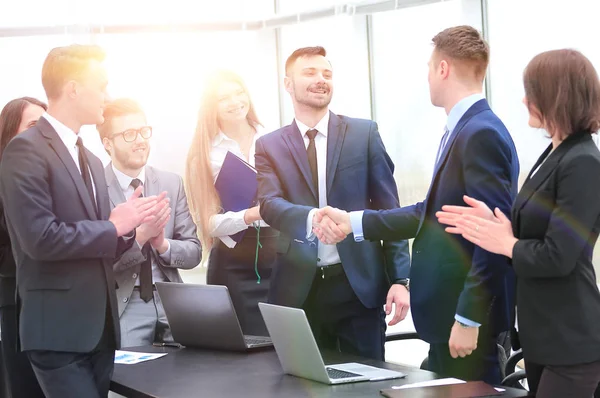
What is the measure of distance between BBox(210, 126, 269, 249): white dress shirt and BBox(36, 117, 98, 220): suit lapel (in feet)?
3.94

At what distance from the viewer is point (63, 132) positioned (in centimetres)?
268

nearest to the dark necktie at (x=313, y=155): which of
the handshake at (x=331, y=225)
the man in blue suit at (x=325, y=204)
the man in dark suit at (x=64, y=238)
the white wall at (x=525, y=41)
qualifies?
the man in blue suit at (x=325, y=204)

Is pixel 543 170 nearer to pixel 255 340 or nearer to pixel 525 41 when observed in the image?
pixel 255 340

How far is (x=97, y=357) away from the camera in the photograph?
8.66 feet

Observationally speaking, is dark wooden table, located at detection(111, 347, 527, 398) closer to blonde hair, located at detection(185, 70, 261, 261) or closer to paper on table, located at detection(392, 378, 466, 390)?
paper on table, located at detection(392, 378, 466, 390)

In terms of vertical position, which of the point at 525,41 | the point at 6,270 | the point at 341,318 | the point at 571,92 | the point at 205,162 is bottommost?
the point at 341,318

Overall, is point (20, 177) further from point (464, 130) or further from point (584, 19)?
point (584, 19)

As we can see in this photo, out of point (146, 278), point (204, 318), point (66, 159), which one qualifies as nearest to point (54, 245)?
point (66, 159)

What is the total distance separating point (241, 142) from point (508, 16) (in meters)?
2.45

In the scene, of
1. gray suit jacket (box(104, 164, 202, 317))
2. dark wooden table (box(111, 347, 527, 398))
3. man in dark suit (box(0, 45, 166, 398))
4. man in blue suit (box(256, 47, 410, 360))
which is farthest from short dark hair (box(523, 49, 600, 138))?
gray suit jacket (box(104, 164, 202, 317))

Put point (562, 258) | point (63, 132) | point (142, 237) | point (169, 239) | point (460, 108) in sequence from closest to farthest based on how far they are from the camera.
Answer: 1. point (562, 258)
2. point (63, 132)
3. point (460, 108)
4. point (142, 237)
5. point (169, 239)

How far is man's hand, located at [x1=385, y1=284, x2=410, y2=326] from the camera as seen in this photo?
10.7ft

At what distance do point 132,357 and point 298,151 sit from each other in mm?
1072

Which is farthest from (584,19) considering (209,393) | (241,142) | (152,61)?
(209,393)
